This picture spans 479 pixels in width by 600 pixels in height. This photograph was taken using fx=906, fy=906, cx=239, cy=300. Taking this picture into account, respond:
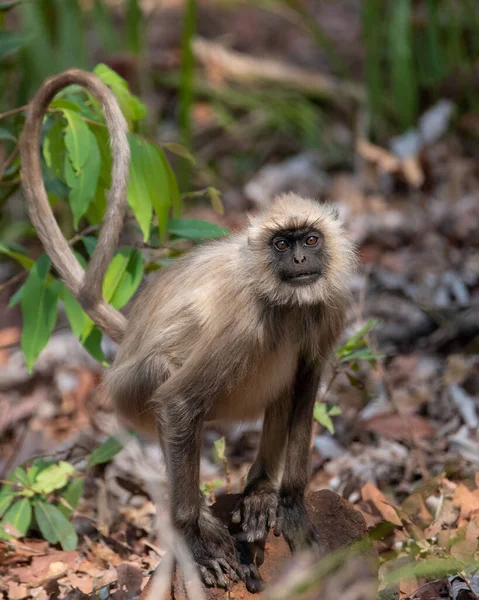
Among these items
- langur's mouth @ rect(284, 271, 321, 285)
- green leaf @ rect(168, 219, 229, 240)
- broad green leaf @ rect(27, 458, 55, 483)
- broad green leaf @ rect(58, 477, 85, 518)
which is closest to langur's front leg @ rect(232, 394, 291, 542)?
langur's mouth @ rect(284, 271, 321, 285)

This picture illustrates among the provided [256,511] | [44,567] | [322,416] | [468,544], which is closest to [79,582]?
[44,567]

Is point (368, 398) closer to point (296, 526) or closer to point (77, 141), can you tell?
point (296, 526)

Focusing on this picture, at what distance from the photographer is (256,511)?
3.90 meters

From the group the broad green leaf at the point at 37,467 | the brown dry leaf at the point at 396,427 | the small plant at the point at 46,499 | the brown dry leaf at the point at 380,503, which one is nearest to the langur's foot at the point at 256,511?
the brown dry leaf at the point at 380,503

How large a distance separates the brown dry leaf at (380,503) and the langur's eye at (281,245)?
1.48 metres

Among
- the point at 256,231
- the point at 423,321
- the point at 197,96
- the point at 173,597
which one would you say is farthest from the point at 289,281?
the point at 197,96

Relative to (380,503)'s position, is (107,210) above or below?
above

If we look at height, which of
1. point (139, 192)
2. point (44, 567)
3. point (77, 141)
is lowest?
point (44, 567)

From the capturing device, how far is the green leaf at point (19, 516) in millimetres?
4488

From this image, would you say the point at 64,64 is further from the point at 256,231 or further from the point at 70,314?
the point at 256,231

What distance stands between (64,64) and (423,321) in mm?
4242

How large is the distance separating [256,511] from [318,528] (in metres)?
0.28

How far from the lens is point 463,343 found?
636 cm

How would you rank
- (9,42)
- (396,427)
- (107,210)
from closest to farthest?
(107,210) < (9,42) < (396,427)
